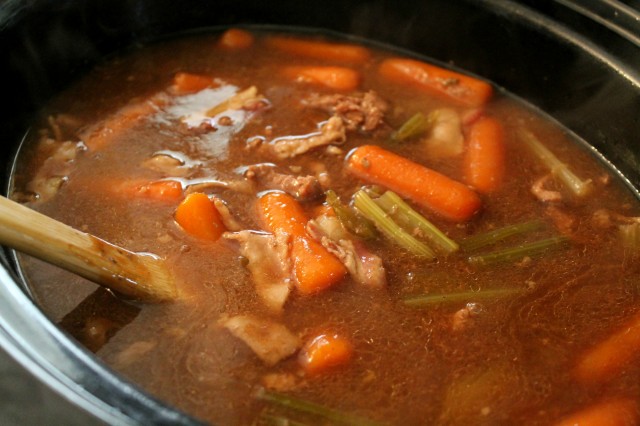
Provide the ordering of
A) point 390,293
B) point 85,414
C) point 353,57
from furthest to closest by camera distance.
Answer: point 353,57 → point 390,293 → point 85,414

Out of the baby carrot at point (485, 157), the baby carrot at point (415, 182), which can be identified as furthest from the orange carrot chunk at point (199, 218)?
the baby carrot at point (485, 157)

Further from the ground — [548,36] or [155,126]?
[548,36]

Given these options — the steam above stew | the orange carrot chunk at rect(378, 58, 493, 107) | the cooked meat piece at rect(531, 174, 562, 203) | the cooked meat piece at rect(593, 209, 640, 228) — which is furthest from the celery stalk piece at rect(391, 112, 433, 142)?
the cooked meat piece at rect(593, 209, 640, 228)

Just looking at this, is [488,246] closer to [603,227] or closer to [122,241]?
[603,227]

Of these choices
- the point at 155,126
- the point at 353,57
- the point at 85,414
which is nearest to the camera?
the point at 85,414

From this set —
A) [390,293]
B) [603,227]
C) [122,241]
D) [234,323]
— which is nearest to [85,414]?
[234,323]

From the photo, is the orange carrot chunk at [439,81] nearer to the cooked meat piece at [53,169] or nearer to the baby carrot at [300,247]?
the baby carrot at [300,247]
